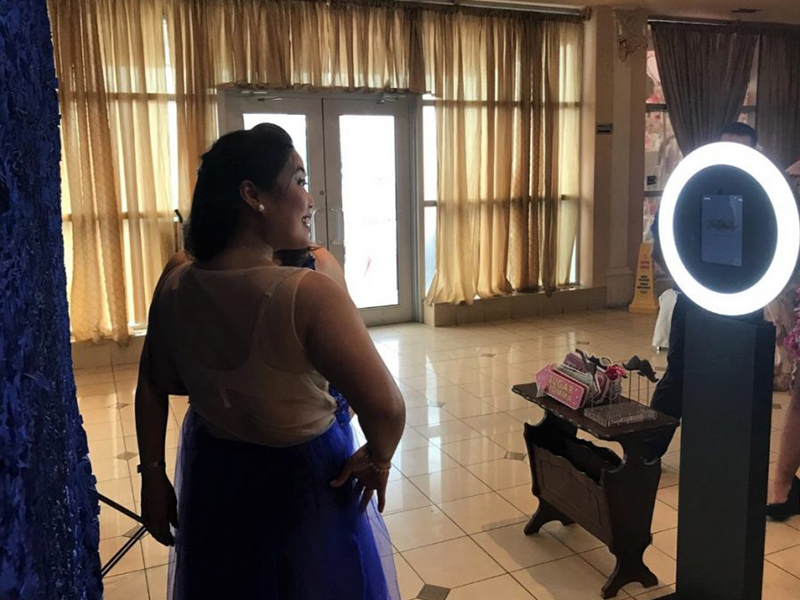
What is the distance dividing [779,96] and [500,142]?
3.63 meters

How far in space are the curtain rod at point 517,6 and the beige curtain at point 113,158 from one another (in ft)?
7.51

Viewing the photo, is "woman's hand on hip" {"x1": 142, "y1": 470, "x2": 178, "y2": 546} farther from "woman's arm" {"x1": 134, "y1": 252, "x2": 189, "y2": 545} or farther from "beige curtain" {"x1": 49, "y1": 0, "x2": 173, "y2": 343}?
"beige curtain" {"x1": 49, "y1": 0, "x2": 173, "y2": 343}

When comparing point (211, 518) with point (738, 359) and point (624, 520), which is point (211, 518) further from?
point (624, 520)

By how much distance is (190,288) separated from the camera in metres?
1.30

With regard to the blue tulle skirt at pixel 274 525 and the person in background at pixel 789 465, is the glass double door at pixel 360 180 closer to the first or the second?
the person in background at pixel 789 465

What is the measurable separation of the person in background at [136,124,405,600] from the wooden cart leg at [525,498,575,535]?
1.58 meters

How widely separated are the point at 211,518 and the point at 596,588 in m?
1.65

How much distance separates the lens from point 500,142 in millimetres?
6836

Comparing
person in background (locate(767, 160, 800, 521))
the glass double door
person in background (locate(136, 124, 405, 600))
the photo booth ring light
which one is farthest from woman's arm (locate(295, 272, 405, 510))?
the glass double door

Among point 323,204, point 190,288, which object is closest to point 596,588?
point 190,288

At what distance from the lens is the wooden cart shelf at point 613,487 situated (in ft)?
7.95

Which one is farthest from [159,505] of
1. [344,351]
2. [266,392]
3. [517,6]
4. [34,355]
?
[517,6]

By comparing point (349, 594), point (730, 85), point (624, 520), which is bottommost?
point (624, 520)

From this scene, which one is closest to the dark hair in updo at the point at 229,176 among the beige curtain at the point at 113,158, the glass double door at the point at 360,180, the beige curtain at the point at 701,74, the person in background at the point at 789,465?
the person in background at the point at 789,465
